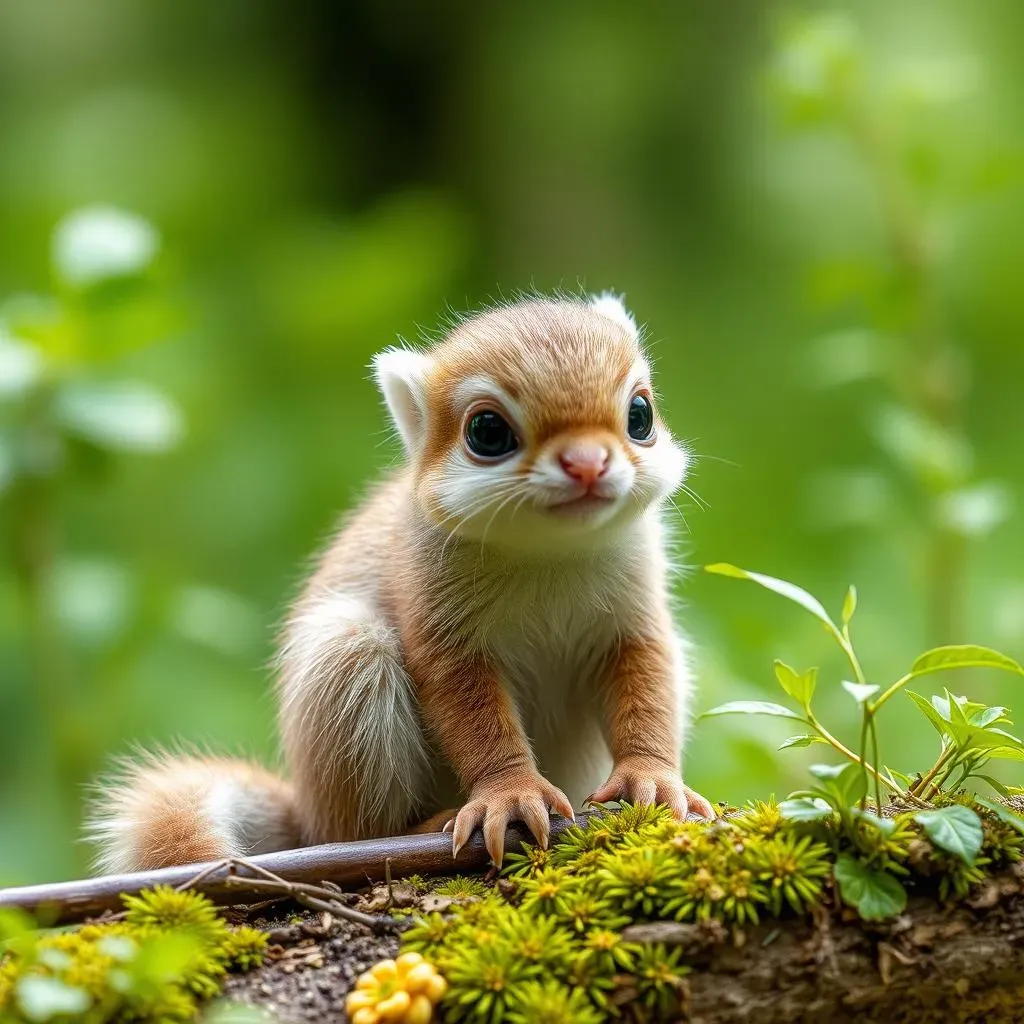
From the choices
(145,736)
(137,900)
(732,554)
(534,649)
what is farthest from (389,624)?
(732,554)

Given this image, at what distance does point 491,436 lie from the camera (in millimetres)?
3039

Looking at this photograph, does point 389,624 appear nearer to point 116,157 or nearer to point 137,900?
point 137,900

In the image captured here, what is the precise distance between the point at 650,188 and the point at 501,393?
6086 mm

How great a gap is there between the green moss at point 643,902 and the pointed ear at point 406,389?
132 centimetres

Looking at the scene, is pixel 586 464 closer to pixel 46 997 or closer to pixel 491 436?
pixel 491 436

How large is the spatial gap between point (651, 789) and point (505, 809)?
0.36 metres

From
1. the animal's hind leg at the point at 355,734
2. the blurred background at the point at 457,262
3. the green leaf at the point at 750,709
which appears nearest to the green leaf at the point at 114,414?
the blurred background at the point at 457,262

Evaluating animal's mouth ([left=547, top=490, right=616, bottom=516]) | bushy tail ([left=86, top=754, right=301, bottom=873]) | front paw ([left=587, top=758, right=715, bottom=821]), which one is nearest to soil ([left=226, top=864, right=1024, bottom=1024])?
front paw ([left=587, top=758, right=715, bottom=821])

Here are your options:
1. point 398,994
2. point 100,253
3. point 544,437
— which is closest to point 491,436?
point 544,437

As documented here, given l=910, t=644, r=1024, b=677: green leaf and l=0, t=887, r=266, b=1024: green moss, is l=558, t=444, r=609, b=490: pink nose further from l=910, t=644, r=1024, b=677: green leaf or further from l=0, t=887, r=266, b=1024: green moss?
l=0, t=887, r=266, b=1024: green moss

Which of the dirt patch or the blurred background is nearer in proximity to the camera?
the dirt patch

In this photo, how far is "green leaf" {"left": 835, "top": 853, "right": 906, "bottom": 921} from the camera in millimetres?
2336

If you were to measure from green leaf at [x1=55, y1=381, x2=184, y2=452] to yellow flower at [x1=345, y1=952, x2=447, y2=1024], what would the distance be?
7.77ft

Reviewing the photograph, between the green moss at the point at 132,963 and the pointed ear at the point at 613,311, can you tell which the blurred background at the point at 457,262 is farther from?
the green moss at the point at 132,963
